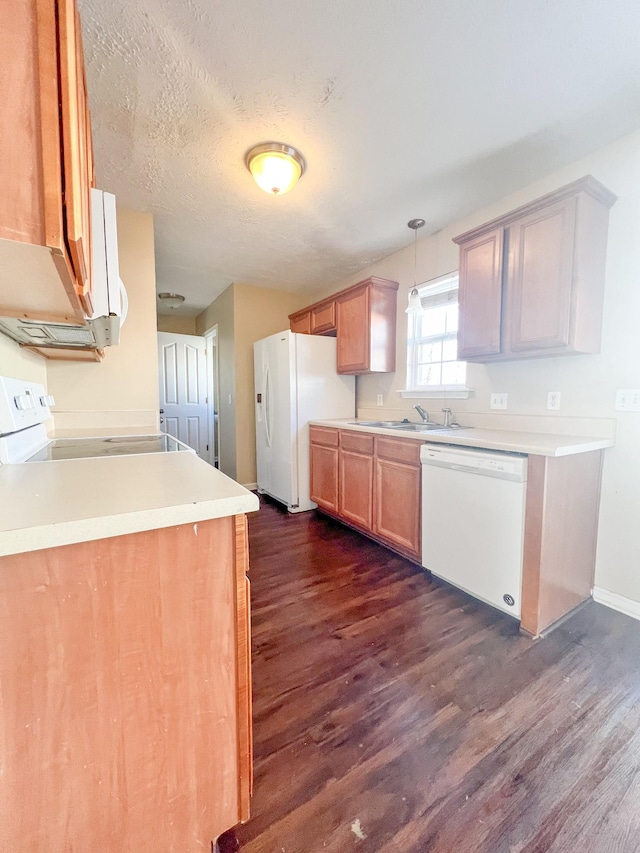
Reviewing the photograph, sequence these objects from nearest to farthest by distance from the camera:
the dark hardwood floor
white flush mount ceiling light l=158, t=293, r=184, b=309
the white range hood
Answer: the dark hardwood floor < the white range hood < white flush mount ceiling light l=158, t=293, r=184, b=309

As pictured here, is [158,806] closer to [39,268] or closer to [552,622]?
[39,268]

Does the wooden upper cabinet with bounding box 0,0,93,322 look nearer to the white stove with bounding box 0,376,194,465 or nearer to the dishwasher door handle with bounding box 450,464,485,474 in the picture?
the white stove with bounding box 0,376,194,465

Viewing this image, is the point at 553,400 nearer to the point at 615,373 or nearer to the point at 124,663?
the point at 615,373

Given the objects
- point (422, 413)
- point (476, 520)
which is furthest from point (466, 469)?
point (422, 413)

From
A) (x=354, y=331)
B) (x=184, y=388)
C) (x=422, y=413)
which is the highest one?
(x=354, y=331)

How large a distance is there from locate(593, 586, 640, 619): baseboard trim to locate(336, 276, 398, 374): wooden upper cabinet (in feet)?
6.93

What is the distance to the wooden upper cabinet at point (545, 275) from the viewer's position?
5.67ft

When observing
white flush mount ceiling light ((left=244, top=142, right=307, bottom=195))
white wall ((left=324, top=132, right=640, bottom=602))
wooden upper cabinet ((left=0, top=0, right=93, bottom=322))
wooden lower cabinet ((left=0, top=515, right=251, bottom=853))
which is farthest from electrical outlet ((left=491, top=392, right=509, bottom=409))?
wooden upper cabinet ((left=0, top=0, right=93, bottom=322))

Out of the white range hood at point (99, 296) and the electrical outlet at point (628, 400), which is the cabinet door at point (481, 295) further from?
the white range hood at point (99, 296)

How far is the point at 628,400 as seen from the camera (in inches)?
69.6

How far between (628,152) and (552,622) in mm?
2388

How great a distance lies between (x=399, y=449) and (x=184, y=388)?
373 cm

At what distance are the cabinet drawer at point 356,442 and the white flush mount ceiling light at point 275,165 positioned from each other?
1.69 m

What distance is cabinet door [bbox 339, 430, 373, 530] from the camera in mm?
2629
